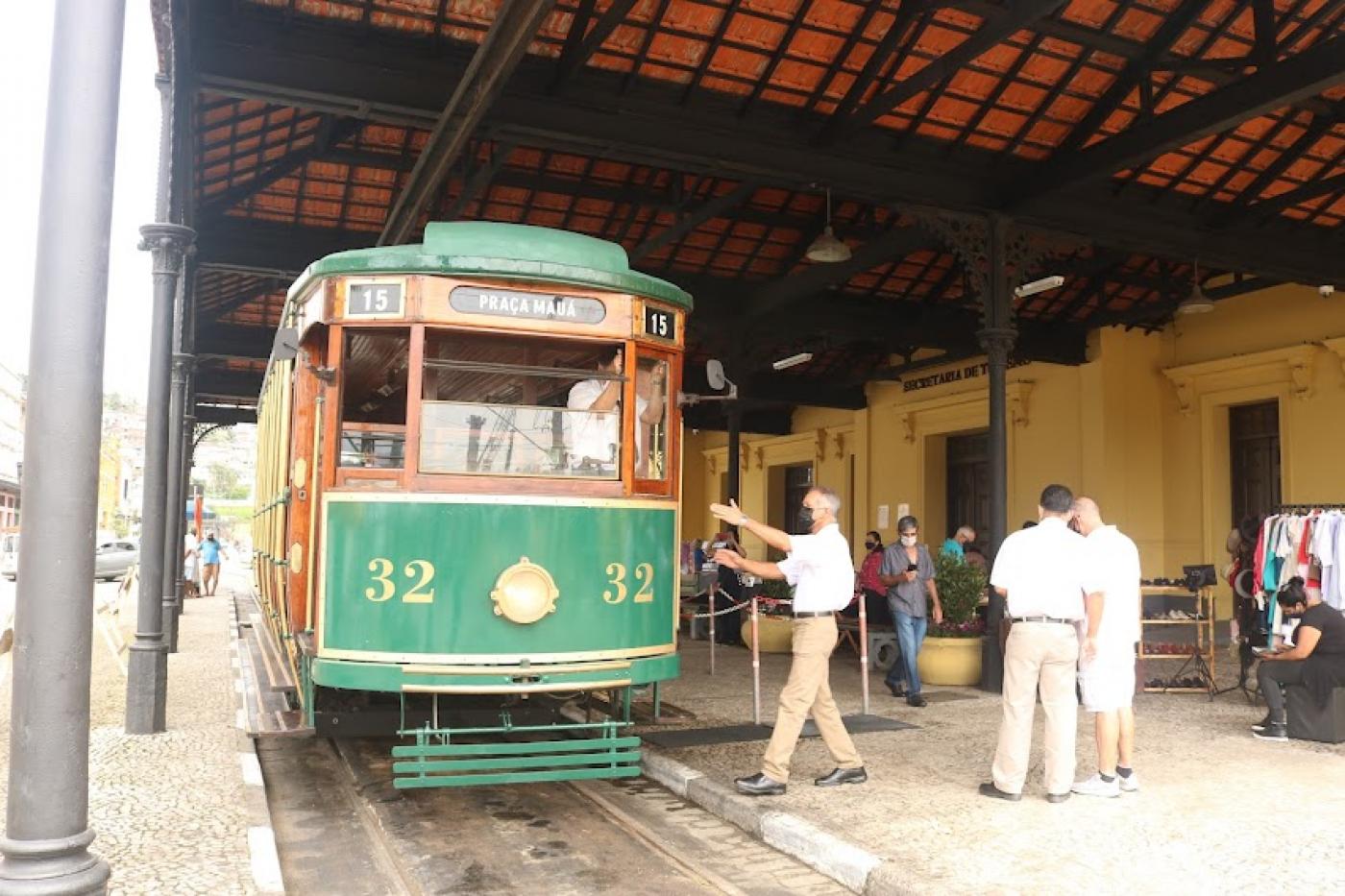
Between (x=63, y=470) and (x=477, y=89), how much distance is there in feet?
18.4

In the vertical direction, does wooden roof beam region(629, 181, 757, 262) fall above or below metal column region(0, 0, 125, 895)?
above

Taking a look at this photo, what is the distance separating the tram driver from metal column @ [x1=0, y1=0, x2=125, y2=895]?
3.12 m

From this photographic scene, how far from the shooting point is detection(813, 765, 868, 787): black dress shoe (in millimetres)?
6469

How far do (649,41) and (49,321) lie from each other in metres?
6.74

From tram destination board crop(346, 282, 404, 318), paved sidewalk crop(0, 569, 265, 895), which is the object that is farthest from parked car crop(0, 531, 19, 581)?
tram destination board crop(346, 282, 404, 318)

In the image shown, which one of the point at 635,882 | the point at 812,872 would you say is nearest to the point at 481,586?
the point at 635,882

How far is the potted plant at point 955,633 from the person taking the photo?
1097cm

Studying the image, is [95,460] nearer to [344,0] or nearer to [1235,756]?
[344,0]

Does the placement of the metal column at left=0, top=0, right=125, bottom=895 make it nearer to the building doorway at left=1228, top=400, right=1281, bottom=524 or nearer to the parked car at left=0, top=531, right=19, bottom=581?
the building doorway at left=1228, top=400, right=1281, bottom=524

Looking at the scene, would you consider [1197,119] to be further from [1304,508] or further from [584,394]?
[584,394]

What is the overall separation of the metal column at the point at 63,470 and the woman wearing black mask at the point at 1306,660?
25.8ft

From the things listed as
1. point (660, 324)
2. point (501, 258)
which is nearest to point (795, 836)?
point (660, 324)

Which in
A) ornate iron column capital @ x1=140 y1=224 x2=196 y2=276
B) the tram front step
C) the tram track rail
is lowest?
the tram track rail

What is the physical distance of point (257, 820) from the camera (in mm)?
5652
